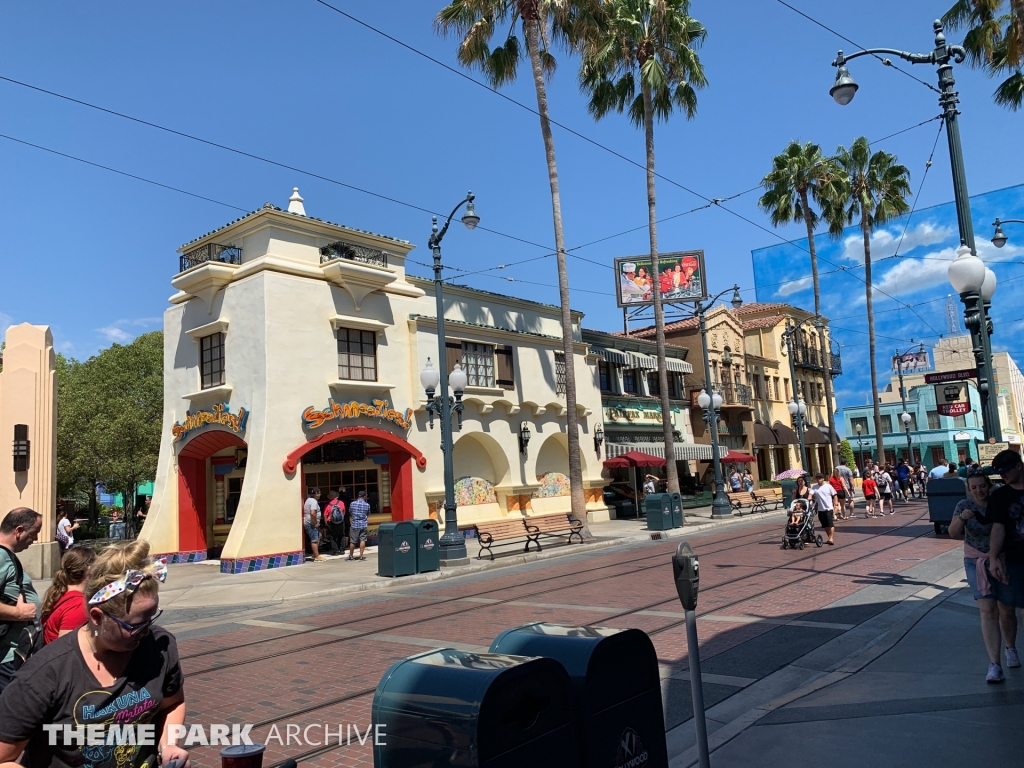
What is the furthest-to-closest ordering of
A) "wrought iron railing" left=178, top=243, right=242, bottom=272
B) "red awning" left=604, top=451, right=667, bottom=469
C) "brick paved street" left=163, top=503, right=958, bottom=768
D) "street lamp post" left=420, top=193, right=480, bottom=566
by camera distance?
"red awning" left=604, top=451, right=667, bottom=469, "wrought iron railing" left=178, top=243, right=242, bottom=272, "street lamp post" left=420, top=193, right=480, bottom=566, "brick paved street" left=163, top=503, right=958, bottom=768

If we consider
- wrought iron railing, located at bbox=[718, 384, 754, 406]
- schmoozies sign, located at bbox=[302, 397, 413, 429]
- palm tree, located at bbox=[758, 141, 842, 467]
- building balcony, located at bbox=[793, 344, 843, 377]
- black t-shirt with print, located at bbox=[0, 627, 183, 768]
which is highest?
palm tree, located at bbox=[758, 141, 842, 467]

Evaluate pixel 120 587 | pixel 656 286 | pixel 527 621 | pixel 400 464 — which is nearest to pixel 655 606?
pixel 527 621

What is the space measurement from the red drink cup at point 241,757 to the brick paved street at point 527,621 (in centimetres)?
279

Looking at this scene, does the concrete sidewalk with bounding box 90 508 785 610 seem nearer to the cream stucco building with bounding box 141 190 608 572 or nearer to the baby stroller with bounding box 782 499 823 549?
the cream stucco building with bounding box 141 190 608 572

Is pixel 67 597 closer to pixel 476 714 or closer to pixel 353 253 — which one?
pixel 476 714

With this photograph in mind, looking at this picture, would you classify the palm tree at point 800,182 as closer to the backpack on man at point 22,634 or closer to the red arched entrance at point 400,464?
the red arched entrance at point 400,464

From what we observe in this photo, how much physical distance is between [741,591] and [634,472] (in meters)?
20.5

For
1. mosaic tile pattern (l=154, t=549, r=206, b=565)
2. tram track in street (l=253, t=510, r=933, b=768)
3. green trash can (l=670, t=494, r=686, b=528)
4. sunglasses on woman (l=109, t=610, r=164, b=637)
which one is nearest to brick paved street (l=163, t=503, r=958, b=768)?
A: tram track in street (l=253, t=510, r=933, b=768)

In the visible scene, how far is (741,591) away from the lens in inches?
461

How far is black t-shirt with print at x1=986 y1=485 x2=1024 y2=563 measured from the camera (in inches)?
239

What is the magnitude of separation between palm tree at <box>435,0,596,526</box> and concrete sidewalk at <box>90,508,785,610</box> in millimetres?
2298

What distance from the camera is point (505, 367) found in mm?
26328

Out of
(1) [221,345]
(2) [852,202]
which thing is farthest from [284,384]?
(2) [852,202]

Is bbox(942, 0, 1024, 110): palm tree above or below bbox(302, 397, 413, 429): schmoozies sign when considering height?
above
